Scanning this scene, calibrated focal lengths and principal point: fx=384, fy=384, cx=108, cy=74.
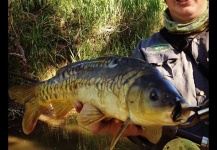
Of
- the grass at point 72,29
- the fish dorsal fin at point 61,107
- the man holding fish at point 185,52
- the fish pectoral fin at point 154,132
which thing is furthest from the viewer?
the grass at point 72,29

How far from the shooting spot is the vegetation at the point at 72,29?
5625mm

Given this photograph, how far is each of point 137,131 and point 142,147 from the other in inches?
12.2

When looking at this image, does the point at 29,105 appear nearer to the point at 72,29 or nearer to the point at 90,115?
the point at 90,115

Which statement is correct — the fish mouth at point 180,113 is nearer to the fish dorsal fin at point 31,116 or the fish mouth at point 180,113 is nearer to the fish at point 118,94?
the fish at point 118,94

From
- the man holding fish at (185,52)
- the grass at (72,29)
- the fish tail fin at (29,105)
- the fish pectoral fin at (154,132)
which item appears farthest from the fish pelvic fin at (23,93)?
the grass at (72,29)

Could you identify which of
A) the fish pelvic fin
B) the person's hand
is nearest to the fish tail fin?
the fish pelvic fin

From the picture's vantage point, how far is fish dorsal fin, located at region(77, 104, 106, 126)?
5.24 feet

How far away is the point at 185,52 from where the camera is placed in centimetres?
228

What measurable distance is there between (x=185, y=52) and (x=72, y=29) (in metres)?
3.93

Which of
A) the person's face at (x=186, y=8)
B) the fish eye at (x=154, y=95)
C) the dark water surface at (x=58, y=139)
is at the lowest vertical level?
the dark water surface at (x=58, y=139)

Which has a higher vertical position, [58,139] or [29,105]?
[29,105]

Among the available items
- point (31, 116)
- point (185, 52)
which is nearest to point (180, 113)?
point (31, 116)

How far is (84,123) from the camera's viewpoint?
1641mm
